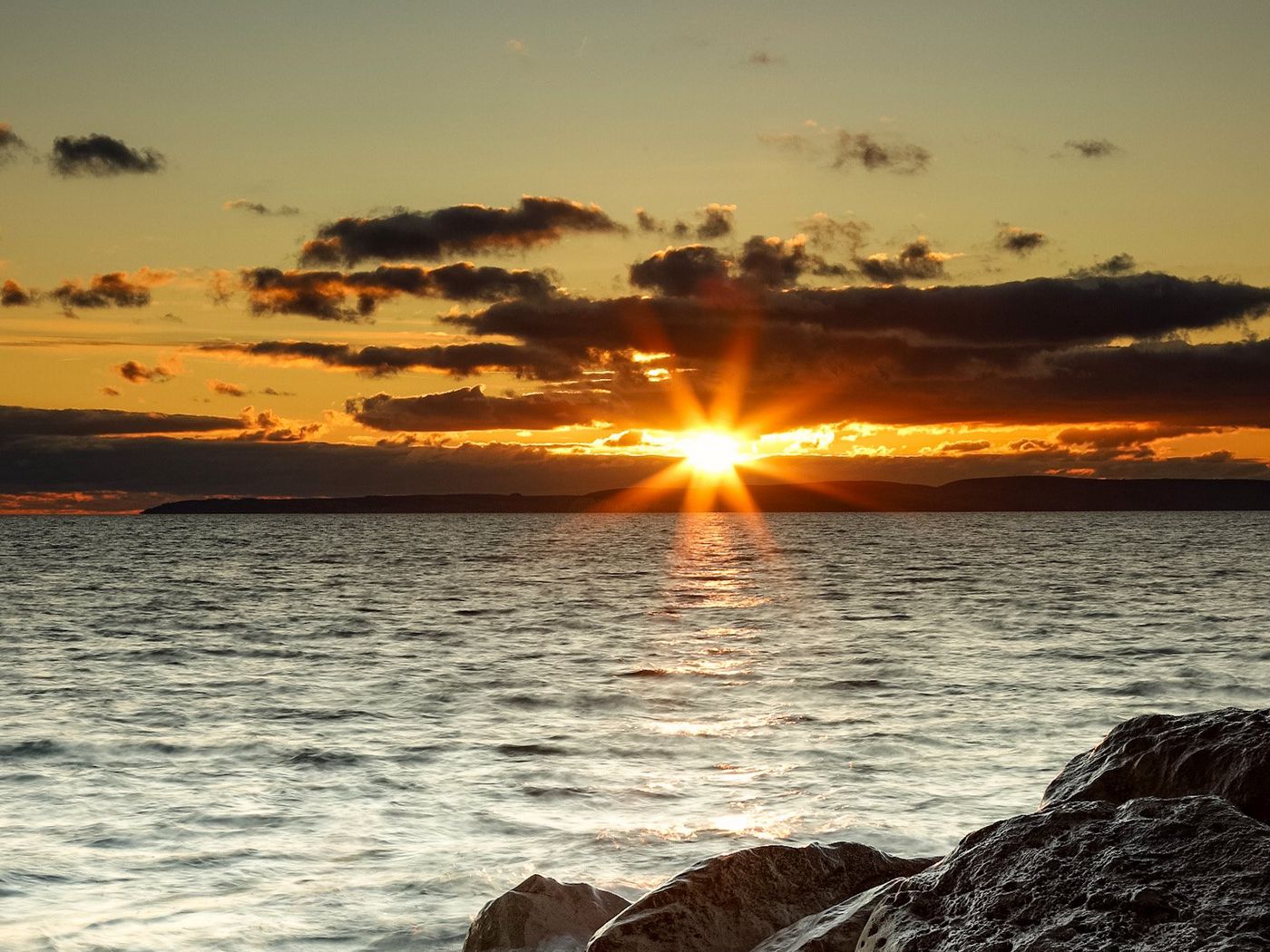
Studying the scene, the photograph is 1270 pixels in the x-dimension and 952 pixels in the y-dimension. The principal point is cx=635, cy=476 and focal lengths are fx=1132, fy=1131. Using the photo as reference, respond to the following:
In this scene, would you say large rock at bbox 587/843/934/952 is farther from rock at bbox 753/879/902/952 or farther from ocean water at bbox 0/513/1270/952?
ocean water at bbox 0/513/1270/952

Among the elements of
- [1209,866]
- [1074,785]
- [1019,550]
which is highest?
[1209,866]

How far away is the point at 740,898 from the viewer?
7.02 metres

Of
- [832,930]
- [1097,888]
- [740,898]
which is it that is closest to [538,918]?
[740,898]

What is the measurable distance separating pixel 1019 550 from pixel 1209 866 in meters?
108

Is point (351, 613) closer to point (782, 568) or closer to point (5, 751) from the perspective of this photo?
point (5, 751)

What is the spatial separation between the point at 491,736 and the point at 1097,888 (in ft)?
53.5

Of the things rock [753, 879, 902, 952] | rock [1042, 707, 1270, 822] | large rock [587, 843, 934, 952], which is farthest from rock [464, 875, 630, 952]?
rock [1042, 707, 1270, 822]

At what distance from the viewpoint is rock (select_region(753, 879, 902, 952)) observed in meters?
5.63

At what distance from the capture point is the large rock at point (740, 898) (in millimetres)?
6695

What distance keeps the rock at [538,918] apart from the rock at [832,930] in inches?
97.1

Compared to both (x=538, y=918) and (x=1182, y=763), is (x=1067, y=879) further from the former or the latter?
(x=538, y=918)

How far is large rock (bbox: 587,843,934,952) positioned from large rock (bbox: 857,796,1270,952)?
6.52 feet

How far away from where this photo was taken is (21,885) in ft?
37.7

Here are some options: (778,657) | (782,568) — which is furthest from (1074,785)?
(782,568)
